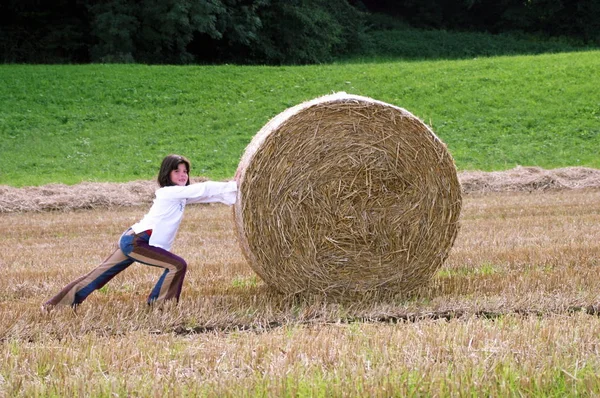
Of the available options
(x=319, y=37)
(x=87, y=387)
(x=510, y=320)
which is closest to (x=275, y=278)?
(x=510, y=320)

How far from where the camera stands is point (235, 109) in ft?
81.8

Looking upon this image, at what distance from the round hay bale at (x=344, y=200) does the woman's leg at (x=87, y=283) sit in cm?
97

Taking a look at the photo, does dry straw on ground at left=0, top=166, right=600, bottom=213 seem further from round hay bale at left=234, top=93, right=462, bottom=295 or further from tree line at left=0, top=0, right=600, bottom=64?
tree line at left=0, top=0, right=600, bottom=64

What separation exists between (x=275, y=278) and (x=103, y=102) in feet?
67.0

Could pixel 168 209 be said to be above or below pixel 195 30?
below

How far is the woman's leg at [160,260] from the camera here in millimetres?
6051

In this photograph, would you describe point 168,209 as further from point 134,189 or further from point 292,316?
point 134,189

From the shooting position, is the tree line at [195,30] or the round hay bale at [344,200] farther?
the tree line at [195,30]

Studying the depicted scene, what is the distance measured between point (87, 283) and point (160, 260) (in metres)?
0.56

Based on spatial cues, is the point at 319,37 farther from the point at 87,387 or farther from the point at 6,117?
the point at 87,387

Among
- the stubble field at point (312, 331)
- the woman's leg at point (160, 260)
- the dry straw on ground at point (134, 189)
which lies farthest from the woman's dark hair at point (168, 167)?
the dry straw on ground at point (134, 189)

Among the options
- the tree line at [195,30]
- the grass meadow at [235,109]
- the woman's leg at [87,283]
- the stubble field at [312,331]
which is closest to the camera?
the stubble field at [312,331]

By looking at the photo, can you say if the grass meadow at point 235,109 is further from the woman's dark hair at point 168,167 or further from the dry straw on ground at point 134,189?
the woman's dark hair at point 168,167

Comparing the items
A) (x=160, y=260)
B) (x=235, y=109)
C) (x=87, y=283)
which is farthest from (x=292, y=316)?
(x=235, y=109)
